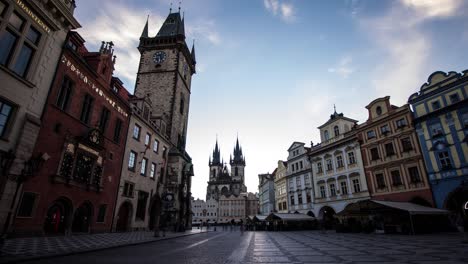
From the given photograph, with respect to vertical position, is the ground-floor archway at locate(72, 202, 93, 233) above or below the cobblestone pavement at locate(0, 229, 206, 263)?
above

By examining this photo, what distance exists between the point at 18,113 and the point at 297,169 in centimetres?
3671

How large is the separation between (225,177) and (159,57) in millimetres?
84214

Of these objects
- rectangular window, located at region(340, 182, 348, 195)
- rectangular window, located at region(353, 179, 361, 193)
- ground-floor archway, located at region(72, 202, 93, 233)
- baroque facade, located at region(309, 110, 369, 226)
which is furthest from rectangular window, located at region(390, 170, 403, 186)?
ground-floor archway, located at region(72, 202, 93, 233)

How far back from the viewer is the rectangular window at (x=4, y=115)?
11641 mm

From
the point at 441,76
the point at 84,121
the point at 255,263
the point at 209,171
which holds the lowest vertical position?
the point at 255,263

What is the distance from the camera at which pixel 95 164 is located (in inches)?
728

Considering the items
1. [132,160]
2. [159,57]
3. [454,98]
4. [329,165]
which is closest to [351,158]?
[329,165]

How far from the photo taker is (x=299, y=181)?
39.2 m

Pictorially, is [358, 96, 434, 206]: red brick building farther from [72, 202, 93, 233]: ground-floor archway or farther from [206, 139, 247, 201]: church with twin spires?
[206, 139, 247, 201]: church with twin spires

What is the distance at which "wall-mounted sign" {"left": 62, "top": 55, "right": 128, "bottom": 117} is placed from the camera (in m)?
16.2

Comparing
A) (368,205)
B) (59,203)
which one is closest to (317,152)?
(368,205)

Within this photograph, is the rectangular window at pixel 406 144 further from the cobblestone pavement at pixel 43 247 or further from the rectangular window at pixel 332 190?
the cobblestone pavement at pixel 43 247

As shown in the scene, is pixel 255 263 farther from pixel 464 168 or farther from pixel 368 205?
pixel 464 168

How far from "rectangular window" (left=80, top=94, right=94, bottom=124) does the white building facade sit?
3095 centimetres
